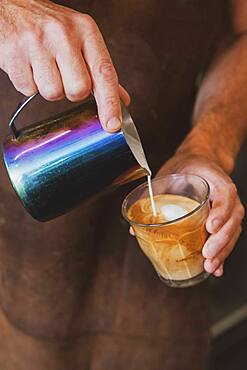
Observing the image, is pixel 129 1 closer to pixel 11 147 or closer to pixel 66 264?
pixel 11 147

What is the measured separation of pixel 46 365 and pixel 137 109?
1.71ft

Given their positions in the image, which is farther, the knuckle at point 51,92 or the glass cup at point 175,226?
the glass cup at point 175,226

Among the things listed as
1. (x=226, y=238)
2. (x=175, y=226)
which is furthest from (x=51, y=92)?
(x=226, y=238)

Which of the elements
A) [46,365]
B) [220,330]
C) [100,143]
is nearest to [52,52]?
[100,143]

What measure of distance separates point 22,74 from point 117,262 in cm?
55

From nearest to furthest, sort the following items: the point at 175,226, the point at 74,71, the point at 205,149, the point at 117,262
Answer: the point at 74,71 → the point at 175,226 → the point at 205,149 → the point at 117,262

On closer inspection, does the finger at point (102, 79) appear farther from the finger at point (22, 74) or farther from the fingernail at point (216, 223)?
the fingernail at point (216, 223)

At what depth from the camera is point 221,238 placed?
1030 millimetres

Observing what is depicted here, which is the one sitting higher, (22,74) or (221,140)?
(22,74)

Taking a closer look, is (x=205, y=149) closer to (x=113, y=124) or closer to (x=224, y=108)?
(x=224, y=108)

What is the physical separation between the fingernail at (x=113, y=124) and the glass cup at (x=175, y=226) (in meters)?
0.16

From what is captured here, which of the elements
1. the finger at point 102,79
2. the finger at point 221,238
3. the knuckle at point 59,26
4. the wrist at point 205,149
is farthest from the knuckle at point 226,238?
the knuckle at point 59,26

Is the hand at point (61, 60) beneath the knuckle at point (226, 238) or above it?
above

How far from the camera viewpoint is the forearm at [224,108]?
1.23 meters
